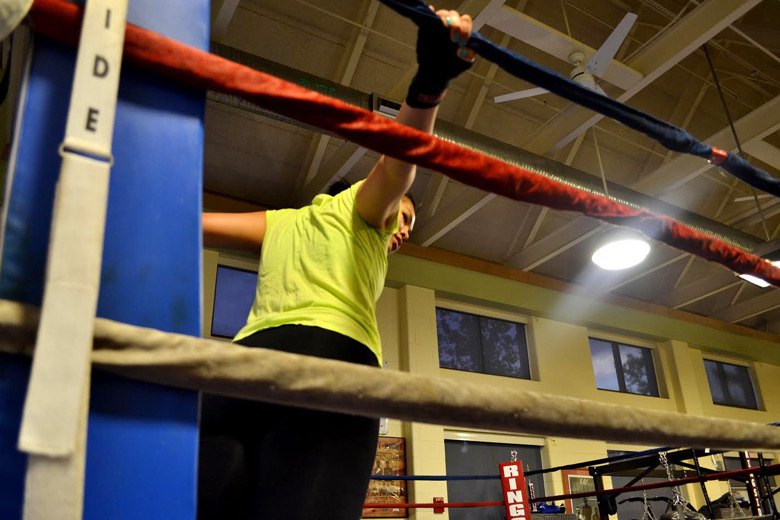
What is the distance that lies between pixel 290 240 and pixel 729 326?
9129mm

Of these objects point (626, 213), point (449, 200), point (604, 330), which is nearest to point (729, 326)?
point (604, 330)

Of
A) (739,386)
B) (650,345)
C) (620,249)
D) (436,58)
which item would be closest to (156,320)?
(436,58)

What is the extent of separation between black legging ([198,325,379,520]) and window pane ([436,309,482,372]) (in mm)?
5303

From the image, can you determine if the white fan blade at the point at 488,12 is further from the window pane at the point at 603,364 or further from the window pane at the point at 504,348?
the window pane at the point at 603,364

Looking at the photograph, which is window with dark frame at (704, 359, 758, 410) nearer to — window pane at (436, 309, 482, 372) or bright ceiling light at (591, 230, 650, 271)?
window pane at (436, 309, 482, 372)

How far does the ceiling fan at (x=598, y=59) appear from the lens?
3.04 m

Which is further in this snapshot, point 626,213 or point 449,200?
point 449,200

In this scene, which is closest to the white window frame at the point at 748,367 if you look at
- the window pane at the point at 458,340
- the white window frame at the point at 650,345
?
the white window frame at the point at 650,345

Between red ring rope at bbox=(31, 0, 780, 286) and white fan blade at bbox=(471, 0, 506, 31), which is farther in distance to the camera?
white fan blade at bbox=(471, 0, 506, 31)

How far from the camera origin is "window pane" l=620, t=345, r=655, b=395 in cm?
745

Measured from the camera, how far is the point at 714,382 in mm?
8195

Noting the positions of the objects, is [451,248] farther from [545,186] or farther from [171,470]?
[171,470]

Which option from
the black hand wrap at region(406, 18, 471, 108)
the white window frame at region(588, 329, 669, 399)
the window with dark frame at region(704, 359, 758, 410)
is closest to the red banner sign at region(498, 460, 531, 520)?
the black hand wrap at region(406, 18, 471, 108)

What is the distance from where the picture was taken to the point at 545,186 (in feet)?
3.13
